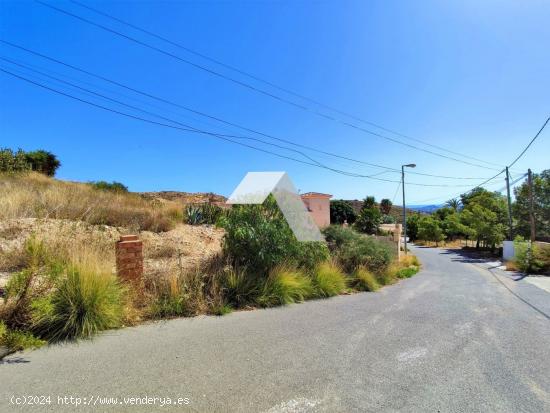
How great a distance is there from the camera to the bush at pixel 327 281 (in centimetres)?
797

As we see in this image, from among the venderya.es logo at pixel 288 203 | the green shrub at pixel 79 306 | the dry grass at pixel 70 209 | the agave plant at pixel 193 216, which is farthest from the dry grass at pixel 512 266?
the green shrub at pixel 79 306

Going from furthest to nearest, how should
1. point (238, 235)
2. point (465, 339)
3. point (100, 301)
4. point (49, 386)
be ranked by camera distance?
point (238, 235), point (465, 339), point (100, 301), point (49, 386)

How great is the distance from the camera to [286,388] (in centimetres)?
319

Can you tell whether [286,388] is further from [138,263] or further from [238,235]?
[238,235]

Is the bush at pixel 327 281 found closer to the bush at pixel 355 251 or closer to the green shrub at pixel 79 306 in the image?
the bush at pixel 355 251

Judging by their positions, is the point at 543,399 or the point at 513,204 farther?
the point at 513,204

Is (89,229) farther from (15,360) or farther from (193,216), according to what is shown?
(15,360)

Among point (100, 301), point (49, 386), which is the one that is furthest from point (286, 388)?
point (100, 301)

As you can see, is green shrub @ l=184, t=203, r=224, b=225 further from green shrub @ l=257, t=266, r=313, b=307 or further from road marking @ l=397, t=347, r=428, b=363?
road marking @ l=397, t=347, r=428, b=363

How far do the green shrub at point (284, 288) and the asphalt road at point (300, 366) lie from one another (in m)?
0.83

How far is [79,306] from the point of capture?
438cm

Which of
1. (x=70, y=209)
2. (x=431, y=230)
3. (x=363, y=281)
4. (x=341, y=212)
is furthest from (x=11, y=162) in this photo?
(x=431, y=230)

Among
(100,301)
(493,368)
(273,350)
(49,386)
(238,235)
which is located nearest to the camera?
(49,386)

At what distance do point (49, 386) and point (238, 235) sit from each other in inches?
170
